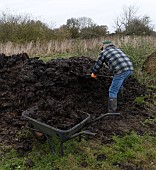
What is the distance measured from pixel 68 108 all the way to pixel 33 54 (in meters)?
12.7

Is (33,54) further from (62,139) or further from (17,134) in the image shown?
(62,139)

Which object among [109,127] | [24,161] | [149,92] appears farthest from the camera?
[149,92]

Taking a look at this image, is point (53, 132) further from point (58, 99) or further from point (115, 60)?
point (115, 60)

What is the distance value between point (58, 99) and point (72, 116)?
4.23ft

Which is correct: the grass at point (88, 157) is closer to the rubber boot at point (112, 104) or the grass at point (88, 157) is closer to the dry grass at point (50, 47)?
the rubber boot at point (112, 104)

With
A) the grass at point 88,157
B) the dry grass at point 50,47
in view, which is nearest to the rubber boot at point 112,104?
the grass at point 88,157

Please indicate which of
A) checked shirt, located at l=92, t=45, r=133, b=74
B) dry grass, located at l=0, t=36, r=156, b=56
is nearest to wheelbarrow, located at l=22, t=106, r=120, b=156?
checked shirt, located at l=92, t=45, r=133, b=74

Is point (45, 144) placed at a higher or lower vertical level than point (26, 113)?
lower

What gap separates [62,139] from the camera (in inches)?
142

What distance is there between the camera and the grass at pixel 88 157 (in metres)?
3.79

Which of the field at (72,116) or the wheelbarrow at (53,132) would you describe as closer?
the wheelbarrow at (53,132)

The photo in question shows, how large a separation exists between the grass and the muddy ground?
26 centimetres

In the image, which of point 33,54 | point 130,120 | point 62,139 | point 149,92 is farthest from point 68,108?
point 33,54

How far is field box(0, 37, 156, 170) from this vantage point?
156 inches
